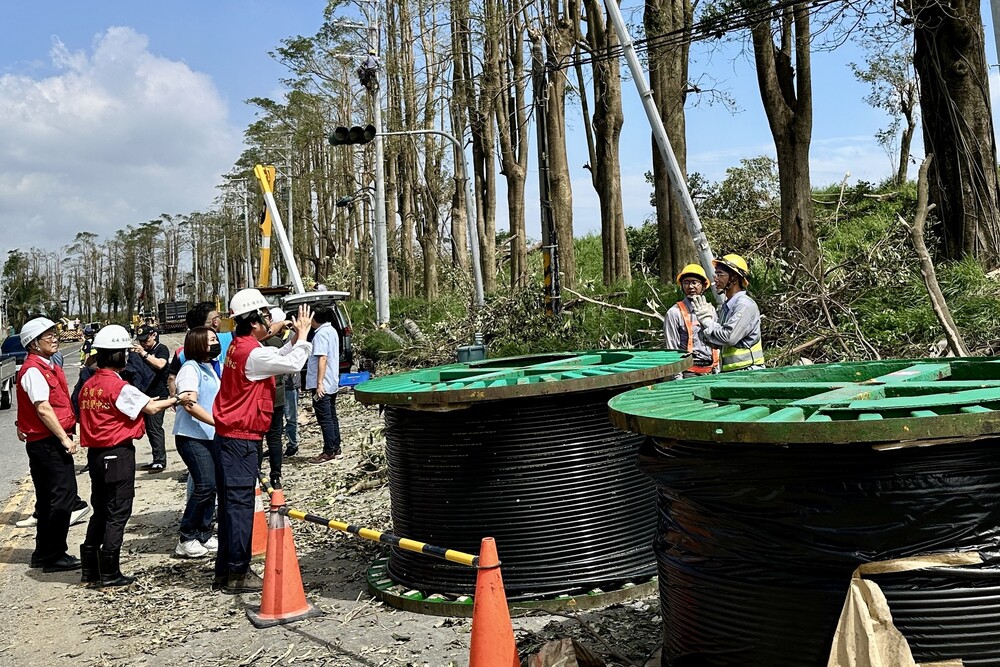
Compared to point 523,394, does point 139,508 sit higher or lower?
lower

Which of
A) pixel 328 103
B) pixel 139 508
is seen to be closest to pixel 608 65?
pixel 139 508

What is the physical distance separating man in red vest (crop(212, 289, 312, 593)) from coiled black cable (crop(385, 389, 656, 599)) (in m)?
1.34

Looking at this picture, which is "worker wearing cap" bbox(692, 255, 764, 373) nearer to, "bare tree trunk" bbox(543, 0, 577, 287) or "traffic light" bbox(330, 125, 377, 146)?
"bare tree trunk" bbox(543, 0, 577, 287)

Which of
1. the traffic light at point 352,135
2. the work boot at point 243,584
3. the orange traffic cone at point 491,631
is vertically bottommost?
the work boot at point 243,584

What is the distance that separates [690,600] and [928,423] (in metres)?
1.14

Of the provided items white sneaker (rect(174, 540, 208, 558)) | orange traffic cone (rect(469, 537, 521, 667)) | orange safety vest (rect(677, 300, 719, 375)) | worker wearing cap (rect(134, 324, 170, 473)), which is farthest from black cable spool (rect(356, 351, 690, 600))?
worker wearing cap (rect(134, 324, 170, 473))

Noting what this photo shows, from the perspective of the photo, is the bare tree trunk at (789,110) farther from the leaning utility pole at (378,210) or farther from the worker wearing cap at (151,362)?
the leaning utility pole at (378,210)

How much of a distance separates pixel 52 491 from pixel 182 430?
1.15 meters

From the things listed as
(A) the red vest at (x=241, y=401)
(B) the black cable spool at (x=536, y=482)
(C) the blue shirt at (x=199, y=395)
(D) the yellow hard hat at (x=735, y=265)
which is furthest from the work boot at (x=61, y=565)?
(D) the yellow hard hat at (x=735, y=265)

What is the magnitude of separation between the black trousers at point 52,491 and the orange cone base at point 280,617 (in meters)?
2.73

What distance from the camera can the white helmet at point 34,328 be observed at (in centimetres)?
798

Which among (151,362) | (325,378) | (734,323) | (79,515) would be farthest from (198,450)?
(734,323)

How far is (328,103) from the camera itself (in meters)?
46.8

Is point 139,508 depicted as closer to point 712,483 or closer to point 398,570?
point 398,570
